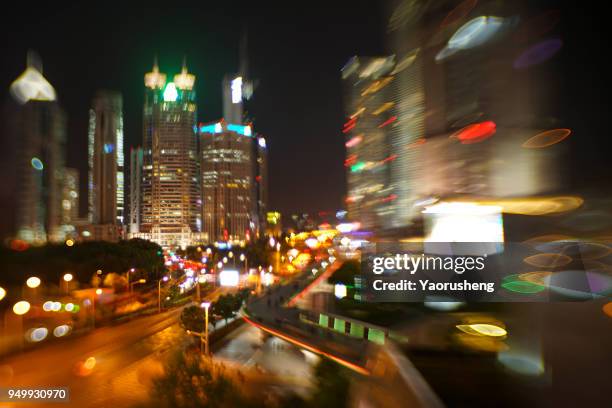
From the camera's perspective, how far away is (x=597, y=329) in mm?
Result: 3453

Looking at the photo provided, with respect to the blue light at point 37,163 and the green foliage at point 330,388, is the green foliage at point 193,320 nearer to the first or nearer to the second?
the green foliage at point 330,388

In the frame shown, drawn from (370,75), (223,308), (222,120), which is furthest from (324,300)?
(222,120)

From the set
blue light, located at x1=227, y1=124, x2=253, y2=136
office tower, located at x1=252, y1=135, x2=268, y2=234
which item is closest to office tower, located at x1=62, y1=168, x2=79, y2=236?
blue light, located at x1=227, y1=124, x2=253, y2=136

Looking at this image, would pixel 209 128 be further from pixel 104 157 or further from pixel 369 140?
pixel 369 140

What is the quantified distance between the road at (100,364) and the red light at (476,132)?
9.96m

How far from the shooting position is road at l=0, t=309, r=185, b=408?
644 centimetres

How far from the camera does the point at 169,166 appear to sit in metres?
90.6

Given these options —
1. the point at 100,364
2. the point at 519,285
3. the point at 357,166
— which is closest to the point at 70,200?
the point at 357,166

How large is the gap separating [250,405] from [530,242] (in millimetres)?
5642

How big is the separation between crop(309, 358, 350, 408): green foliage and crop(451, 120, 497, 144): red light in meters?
9.64

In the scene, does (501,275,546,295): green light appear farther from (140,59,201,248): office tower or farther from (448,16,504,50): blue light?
(140,59,201,248): office tower

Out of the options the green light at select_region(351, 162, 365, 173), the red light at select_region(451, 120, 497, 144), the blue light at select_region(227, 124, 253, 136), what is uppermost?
the blue light at select_region(227, 124, 253, 136)

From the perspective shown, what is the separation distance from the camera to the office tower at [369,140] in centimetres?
5172

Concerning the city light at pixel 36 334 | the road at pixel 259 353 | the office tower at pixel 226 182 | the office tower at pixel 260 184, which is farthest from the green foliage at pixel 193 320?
the office tower at pixel 260 184
